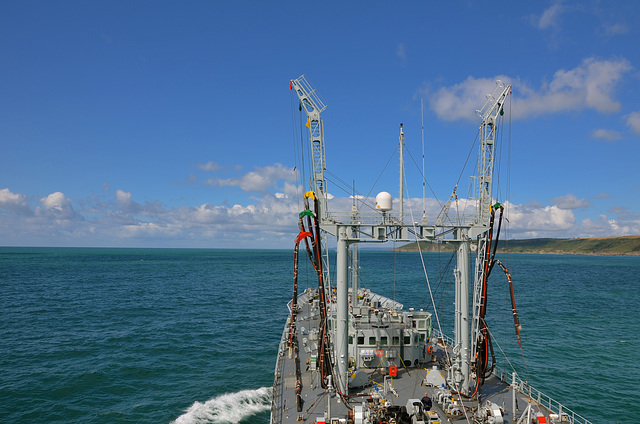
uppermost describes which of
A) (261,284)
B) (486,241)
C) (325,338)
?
(486,241)

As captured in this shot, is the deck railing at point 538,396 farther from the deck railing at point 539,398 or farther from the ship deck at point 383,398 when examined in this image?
the ship deck at point 383,398

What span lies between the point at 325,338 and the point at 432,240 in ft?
30.5

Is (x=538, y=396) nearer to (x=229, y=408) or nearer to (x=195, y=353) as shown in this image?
(x=229, y=408)

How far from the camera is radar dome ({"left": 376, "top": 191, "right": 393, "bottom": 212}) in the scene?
23469 mm

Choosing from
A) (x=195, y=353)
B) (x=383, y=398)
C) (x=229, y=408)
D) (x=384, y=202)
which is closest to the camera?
(x=383, y=398)

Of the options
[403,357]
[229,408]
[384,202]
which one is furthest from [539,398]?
[229,408]

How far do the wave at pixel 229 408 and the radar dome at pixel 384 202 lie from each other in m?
21.2

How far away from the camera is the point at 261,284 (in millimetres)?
115688

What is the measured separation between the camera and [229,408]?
3238cm

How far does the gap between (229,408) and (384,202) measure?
900 inches

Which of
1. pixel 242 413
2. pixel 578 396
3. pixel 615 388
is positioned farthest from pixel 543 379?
pixel 242 413

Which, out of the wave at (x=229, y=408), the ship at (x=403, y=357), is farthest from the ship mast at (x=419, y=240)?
the wave at (x=229, y=408)

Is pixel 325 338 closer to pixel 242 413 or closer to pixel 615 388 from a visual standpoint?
pixel 242 413

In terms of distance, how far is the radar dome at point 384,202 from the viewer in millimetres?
23469
